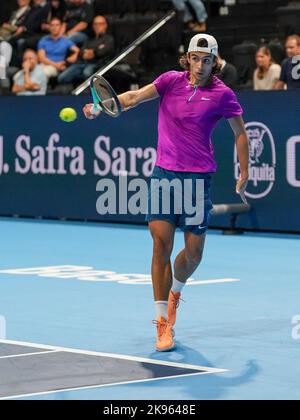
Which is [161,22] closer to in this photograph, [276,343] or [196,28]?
[196,28]

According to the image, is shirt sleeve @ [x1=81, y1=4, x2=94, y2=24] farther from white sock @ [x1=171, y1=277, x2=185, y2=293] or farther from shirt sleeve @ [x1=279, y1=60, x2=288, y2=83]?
white sock @ [x1=171, y1=277, x2=185, y2=293]

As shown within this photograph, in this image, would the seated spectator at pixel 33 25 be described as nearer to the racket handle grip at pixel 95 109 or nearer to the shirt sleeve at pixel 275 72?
the shirt sleeve at pixel 275 72

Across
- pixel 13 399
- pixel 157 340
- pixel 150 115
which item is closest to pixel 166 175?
pixel 157 340

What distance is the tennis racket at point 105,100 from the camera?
8.19 m

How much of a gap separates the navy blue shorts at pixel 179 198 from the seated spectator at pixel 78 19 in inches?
500

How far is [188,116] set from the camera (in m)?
8.41

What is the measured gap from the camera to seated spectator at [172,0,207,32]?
2044 centimetres

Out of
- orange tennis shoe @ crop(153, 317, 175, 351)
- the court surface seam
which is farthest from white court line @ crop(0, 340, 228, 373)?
orange tennis shoe @ crop(153, 317, 175, 351)

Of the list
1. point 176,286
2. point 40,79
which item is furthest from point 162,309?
point 40,79

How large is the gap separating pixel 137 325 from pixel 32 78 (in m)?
11.3

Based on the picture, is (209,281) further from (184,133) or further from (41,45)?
(41,45)

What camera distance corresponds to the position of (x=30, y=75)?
1988 centimetres

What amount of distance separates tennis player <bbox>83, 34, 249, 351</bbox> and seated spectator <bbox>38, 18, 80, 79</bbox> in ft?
39.0

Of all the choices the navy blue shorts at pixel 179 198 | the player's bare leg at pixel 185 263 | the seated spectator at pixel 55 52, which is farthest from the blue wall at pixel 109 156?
the navy blue shorts at pixel 179 198
